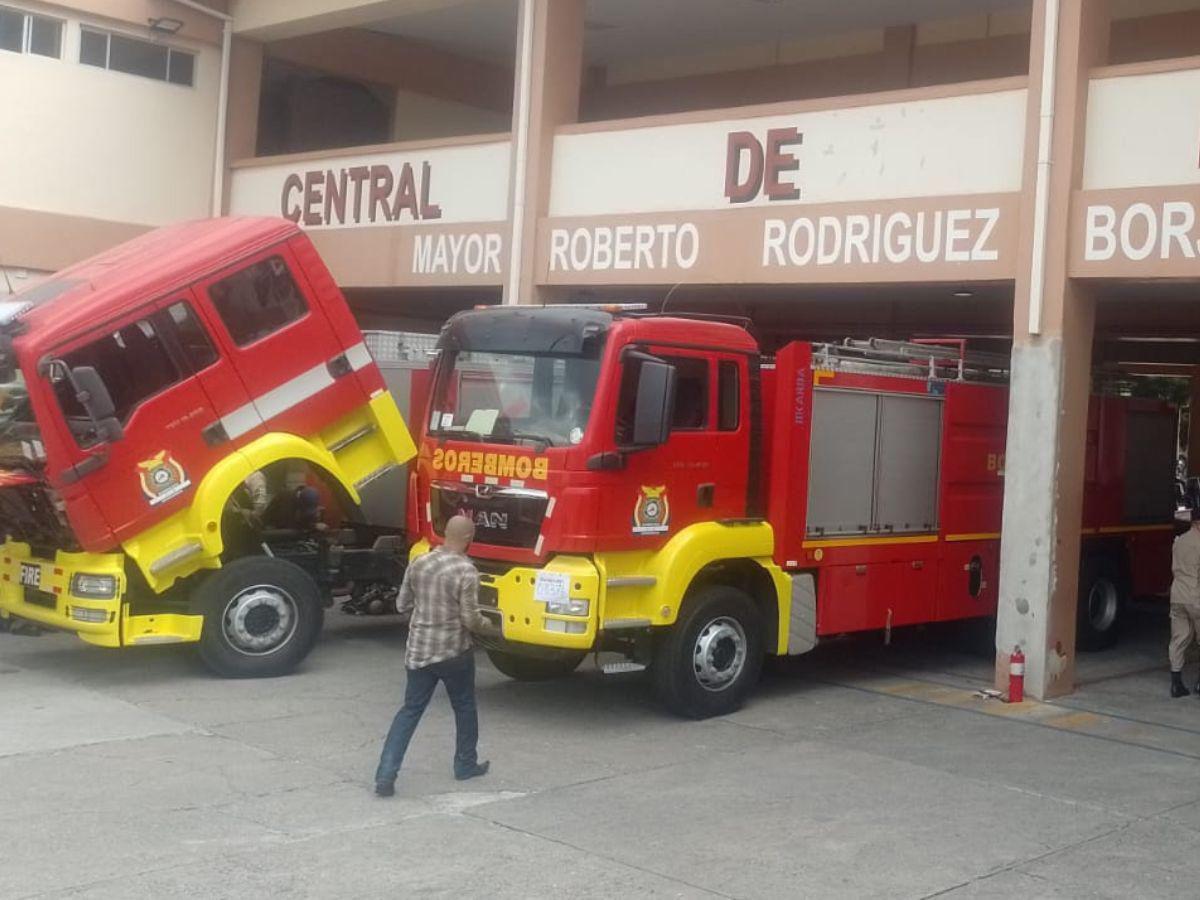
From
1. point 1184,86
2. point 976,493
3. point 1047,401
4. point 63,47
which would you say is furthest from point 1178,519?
point 63,47

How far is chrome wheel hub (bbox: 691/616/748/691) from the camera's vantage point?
11.1 metres

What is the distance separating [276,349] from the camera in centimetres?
1197

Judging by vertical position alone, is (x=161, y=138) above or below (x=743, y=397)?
above

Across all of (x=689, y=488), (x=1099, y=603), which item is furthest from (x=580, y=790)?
(x=1099, y=603)

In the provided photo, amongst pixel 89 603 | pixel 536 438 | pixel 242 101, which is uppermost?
pixel 242 101

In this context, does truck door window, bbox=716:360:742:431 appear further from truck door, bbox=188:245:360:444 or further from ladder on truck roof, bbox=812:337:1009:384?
truck door, bbox=188:245:360:444

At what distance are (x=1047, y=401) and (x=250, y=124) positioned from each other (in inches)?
446

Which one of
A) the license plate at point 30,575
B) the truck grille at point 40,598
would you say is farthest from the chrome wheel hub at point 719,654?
the license plate at point 30,575

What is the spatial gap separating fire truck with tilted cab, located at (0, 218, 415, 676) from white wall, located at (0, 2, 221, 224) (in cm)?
573

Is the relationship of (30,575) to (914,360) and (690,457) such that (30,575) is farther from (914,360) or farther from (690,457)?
(914,360)

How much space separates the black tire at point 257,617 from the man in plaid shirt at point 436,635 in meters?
3.51

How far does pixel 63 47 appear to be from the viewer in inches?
696

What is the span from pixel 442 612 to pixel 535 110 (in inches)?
321

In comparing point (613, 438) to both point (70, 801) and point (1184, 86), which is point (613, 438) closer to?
point (70, 801)
